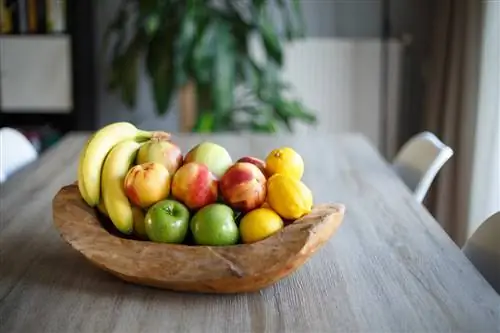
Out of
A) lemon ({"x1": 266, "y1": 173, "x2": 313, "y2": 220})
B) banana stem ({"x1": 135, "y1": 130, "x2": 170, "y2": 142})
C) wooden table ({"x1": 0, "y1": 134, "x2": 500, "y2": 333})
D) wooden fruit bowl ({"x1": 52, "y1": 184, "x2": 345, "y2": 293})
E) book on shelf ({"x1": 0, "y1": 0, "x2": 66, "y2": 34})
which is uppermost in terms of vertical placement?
book on shelf ({"x1": 0, "y1": 0, "x2": 66, "y2": 34})

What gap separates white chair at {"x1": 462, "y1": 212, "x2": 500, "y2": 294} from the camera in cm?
153

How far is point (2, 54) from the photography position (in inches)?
140

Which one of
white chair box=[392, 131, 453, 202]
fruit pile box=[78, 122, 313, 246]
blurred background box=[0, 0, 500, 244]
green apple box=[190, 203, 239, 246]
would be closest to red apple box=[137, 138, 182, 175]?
fruit pile box=[78, 122, 313, 246]

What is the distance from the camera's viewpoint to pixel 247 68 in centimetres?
335

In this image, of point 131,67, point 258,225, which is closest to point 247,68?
point 131,67

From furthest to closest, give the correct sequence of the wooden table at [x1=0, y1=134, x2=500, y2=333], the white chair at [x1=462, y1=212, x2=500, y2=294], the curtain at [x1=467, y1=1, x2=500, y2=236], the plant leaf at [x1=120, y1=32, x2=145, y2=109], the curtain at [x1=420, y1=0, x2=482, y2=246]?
the plant leaf at [x1=120, y1=32, x2=145, y2=109] < the curtain at [x1=420, y1=0, x2=482, y2=246] < the curtain at [x1=467, y1=1, x2=500, y2=236] < the white chair at [x1=462, y1=212, x2=500, y2=294] < the wooden table at [x1=0, y1=134, x2=500, y2=333]

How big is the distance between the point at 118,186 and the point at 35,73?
238 cm

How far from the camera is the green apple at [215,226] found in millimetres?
1278

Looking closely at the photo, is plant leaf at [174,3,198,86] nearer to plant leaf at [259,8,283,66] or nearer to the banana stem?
plant leaf at [259,8,283,66]

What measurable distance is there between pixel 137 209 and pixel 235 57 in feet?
6.53

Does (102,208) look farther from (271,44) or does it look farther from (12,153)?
(271,44)

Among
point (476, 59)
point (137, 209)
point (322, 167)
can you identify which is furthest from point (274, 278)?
point (476, 59)

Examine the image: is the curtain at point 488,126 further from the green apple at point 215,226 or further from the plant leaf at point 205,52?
the green apple at point 215,226

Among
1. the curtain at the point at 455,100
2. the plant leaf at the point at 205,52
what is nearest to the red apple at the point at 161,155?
the curtain at the point at 455,100
